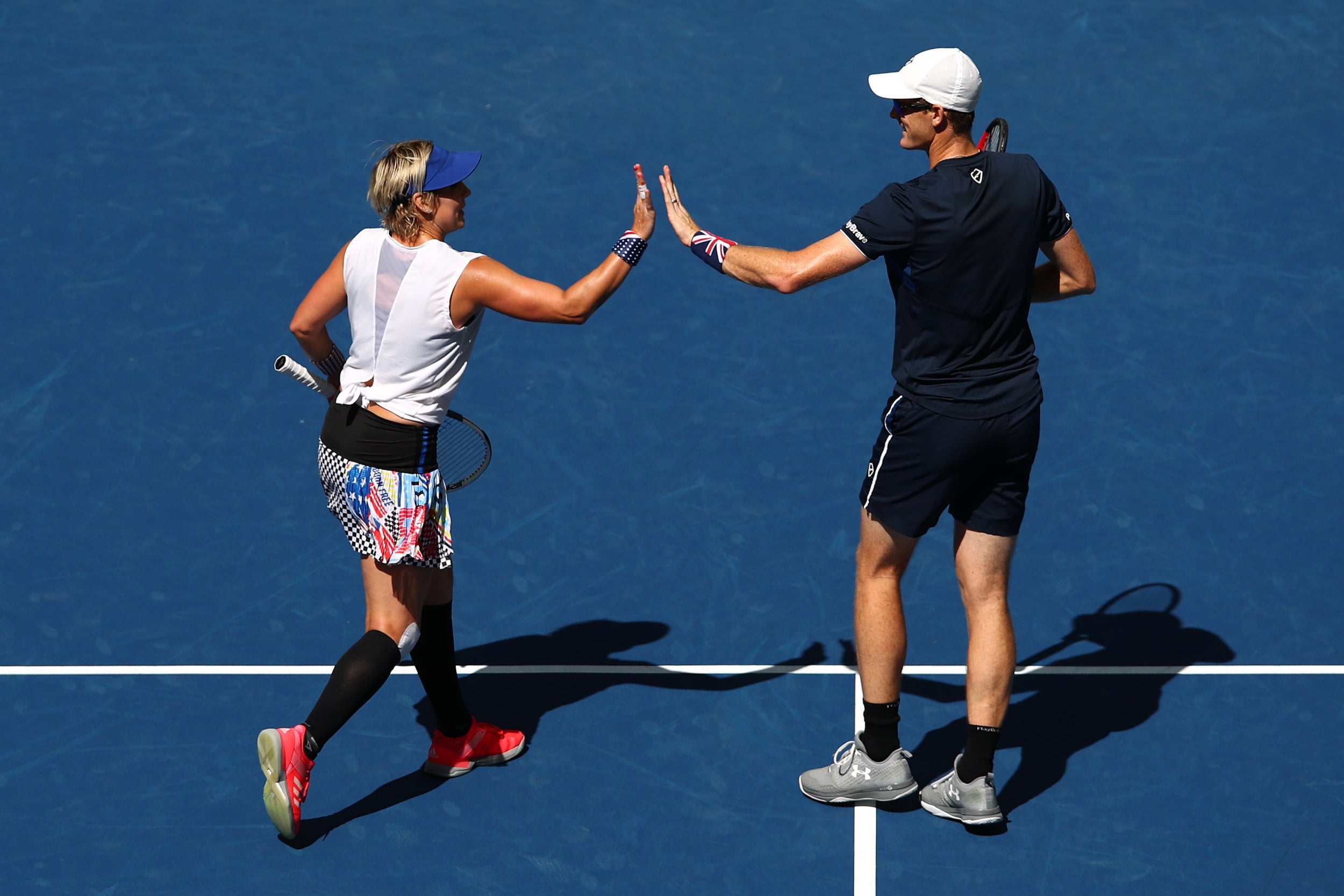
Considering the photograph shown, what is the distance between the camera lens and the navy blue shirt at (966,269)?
4.23m

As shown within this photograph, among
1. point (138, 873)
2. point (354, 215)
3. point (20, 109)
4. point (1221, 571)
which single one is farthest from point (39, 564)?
Answer: point (1221, 571)

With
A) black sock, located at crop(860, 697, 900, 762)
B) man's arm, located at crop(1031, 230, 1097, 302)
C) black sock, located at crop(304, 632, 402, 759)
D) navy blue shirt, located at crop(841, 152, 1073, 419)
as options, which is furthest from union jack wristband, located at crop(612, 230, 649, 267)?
black sock, located at crop(860, 697, 900, 762)

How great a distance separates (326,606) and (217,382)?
1.63m

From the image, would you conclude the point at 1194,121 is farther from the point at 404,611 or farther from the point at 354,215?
the point at 404,611

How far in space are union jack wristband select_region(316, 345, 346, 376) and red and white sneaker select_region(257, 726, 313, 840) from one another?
1.15 m

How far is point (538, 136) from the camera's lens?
8281 millimetres

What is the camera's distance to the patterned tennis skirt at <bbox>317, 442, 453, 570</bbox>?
15.1 ft

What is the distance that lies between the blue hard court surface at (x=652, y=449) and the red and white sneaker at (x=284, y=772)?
23cm

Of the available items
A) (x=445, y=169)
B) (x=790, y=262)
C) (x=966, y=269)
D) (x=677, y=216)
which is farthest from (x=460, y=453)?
(x=966, y=269)

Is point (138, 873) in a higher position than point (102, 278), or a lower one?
lower

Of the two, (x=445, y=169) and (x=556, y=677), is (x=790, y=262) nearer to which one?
(x=445, y=169)

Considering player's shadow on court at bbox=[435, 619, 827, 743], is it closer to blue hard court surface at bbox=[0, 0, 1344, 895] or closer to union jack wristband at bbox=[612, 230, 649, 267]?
blue hard court surface at bbox=[0, 0, 1344, 895]

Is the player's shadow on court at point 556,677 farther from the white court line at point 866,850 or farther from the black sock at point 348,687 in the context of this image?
the white court line at point 866,850

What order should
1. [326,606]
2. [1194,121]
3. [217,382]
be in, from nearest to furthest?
[326,606], [217,382], [1194,121]
